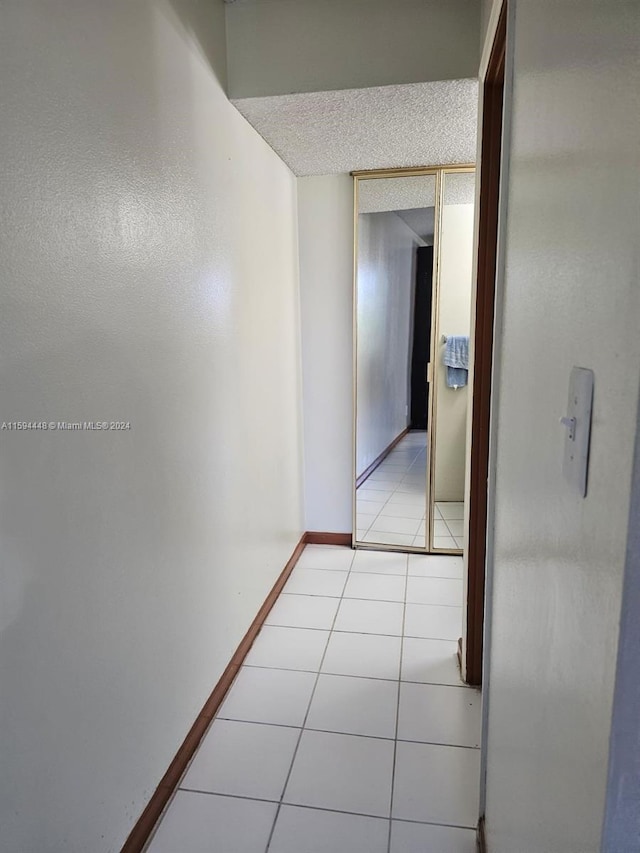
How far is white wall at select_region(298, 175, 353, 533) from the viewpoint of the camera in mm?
2980

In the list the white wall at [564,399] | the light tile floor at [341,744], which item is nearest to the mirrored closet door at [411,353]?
the light tile floor at [341,744]

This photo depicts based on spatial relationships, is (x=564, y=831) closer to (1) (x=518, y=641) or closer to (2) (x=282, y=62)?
(1) (x=518, y=641)

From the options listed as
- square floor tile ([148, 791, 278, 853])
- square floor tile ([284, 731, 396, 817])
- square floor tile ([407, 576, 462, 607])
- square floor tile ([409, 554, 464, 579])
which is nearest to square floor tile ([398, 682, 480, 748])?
square floor tile ([284, 731, 396, 817])

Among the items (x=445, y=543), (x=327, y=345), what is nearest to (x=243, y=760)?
(x=445, y=543)

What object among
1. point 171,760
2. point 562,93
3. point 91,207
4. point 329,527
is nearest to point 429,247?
point 329,527

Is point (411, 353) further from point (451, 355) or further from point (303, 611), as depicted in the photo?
point (303, 611)

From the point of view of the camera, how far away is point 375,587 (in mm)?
2709

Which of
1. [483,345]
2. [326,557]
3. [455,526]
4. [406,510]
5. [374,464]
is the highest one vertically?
[483,345]

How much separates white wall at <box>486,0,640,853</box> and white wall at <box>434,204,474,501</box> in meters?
1.79

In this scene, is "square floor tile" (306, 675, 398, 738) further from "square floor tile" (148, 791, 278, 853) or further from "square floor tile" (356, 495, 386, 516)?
"square floor tile" (356, 495, 386, 516)

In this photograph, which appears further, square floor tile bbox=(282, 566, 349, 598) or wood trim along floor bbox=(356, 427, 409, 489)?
wood trim along floor bbox=(356, 427, 409, 489)

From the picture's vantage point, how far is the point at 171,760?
5.01 feet

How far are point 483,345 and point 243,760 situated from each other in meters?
1.56

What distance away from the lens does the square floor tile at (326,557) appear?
298cm
